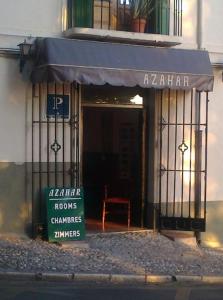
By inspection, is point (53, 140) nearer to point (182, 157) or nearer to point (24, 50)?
point (24, 50)

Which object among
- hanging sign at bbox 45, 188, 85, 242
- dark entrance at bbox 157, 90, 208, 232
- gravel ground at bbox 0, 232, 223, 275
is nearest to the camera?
gravel ground at bbox 0, 232, 223, 275

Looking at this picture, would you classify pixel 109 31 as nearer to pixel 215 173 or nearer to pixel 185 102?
pixel 185 102

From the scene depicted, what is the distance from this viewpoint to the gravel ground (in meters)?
9.73

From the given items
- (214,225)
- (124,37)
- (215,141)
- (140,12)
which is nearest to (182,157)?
(215,141)

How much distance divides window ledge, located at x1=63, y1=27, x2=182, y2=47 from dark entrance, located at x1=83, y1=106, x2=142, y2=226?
146 cm

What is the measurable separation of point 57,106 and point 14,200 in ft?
6.13

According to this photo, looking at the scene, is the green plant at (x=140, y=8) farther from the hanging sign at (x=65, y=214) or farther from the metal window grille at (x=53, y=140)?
the hanging sign at (x=65, y=214)

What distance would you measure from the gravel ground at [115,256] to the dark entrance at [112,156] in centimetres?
138

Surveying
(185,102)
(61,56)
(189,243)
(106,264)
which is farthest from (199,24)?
(106,264)

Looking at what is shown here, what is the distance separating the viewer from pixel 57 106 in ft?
38.3

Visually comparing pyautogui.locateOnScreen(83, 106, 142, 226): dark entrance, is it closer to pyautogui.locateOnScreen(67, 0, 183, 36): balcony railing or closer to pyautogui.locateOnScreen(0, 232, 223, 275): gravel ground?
pyautogui.locateOnScreen(0, 232, 223, 275): gravel ground

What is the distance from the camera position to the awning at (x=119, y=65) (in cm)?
1077

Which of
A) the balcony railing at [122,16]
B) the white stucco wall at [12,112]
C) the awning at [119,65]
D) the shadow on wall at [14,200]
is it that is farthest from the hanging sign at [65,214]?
the balcony railing at [122,16]

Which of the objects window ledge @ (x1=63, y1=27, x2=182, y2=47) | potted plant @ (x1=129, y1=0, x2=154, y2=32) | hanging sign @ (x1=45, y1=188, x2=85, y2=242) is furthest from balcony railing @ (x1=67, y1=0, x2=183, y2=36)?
hanging sign @ (x1=45, y1=188, x2=85, y2=242)
